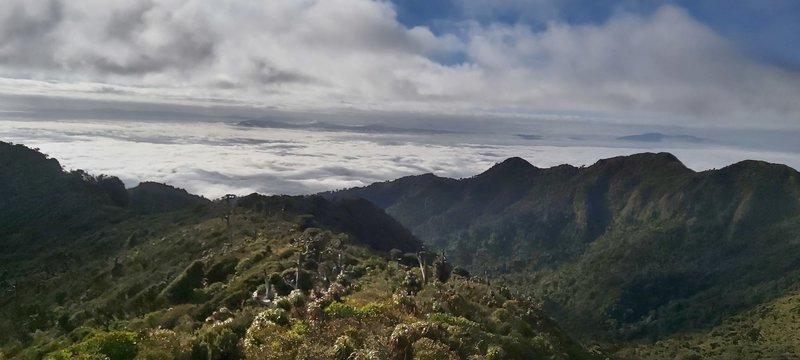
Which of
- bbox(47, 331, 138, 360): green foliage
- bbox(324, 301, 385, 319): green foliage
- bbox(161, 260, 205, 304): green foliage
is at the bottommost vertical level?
bbox(161, 260, 205, 304): green foliage

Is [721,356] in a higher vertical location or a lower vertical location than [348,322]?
lower

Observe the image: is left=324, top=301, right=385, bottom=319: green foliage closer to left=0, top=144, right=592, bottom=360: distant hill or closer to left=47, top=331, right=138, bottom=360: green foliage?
left=0, top=144, right=592, bottom=360: distant hill

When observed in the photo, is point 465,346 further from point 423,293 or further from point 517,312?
point 517,312

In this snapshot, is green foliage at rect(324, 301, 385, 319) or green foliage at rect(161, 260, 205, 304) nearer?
green foliage at rect(324, 301, 385, 319)

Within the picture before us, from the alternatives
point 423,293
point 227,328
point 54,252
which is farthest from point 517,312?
point 54,252

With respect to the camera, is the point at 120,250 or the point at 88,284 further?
the point at 120,250

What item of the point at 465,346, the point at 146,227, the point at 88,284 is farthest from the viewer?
the point at 146,227

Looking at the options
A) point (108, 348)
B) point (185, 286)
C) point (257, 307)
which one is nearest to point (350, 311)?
point (257, 307)

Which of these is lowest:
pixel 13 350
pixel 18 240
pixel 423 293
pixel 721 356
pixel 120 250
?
pixel 721 356

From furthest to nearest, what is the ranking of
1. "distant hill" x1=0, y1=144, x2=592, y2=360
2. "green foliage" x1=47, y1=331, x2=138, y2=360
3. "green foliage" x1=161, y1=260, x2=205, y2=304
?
"green foliage" x1=161, y1=260, x2=205, y2=304, "distant hill" x1=0, y1=144, x2=592, y2=360, "green foliage" x1=47, y1=331, x2=138, y2=360

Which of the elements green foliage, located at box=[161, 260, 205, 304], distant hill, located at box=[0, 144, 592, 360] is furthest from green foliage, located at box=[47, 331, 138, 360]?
green foliage, located at box=[161, 260, 205, 304]

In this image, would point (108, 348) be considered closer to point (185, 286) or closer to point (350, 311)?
point (350, 311)
